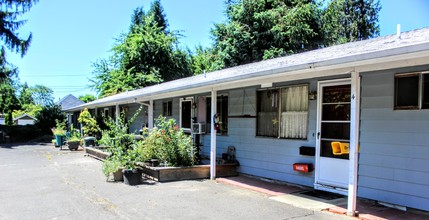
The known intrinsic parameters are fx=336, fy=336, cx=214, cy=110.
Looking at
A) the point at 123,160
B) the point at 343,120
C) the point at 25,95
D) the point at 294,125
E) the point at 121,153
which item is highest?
the point at 25,95

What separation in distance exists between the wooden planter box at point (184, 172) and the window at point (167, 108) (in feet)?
14.4

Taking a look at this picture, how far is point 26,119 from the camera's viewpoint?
59.3 m

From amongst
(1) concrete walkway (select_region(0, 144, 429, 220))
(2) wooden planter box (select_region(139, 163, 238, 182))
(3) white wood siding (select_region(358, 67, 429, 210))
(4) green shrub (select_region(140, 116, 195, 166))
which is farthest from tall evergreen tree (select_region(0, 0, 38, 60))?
(3) white wood siding (select_region(358, 67, 429, 210))

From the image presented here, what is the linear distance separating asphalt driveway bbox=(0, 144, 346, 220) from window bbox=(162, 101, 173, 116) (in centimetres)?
465

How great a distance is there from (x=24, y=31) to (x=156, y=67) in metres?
10.9

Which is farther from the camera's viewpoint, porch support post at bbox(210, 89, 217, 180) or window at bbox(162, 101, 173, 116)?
window at bbox(162, 101, 173, 116)

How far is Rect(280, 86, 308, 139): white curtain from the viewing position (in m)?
7.11

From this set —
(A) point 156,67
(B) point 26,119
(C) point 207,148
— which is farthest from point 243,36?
(B) point 26,119

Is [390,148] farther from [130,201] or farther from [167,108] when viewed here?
[167,108]

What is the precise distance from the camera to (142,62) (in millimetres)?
30562

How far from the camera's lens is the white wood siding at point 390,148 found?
507cm

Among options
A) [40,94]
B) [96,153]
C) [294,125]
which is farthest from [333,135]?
[40,94]

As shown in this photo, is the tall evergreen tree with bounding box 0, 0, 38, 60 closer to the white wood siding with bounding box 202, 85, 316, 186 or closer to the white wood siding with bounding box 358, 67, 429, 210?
the white wood siding with bounding box 202, 85, 316, 186

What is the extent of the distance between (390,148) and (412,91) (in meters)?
0.97
